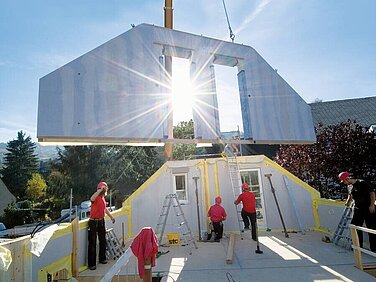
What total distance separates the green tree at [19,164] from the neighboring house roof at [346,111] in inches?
1500

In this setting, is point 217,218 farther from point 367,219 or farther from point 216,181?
point 367,219

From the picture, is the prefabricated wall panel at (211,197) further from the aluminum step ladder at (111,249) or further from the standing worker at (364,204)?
the standing worker at (364,204)

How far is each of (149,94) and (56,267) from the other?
363 cm

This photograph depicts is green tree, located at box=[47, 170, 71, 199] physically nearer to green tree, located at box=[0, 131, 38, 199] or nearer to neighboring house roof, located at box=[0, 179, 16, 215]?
neighboring house roof, located at box=[0, 179, 16, 215]

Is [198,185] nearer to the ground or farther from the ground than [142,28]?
nearer to the ground

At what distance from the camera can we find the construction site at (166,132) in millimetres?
3910

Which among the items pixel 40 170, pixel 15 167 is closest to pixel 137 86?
pixel 15 167

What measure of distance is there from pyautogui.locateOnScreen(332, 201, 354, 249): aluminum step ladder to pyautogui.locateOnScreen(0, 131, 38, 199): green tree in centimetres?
3876

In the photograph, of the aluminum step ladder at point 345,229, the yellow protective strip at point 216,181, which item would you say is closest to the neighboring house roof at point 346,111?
the yellow protective strip at point 216,181

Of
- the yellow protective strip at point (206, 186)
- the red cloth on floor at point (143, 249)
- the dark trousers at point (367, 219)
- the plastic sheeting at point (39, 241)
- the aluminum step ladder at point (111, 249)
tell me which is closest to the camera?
the red cloth on floor at point (143, 249)

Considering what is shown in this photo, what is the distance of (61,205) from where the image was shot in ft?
72.0

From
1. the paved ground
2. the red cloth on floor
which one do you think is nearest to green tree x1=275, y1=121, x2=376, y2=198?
the paved ground

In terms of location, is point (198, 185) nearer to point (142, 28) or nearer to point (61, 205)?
point (142, 28)

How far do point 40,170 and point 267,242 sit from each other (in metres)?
46.9
